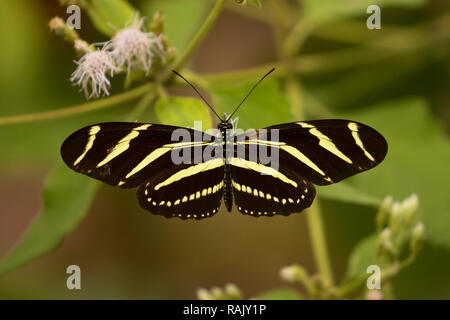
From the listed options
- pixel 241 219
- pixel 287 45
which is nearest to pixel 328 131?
pixel 287 45

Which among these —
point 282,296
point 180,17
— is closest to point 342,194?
point 282,296

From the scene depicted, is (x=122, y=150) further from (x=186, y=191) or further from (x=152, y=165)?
(x=186, y=191)

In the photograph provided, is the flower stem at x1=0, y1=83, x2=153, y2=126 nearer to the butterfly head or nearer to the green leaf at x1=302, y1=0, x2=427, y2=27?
the butterfly head

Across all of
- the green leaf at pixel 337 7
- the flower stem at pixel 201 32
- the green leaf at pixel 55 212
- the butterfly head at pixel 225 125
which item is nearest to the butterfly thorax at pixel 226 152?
the butterfly head at pixel 225 125

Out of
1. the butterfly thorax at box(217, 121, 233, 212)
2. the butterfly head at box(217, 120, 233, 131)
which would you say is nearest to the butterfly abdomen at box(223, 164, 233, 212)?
the butterfly thorax at box(217, 121, 233, 212)

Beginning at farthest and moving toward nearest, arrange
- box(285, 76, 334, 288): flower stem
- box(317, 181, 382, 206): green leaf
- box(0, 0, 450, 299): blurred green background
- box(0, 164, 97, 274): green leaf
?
box(0, 0, 450, 299): blurred green background, box(285, 76, 334, 288): flower stem, box(0, 164, 97, 274): green leaf, box(317, 181, 382, 206): green leaf

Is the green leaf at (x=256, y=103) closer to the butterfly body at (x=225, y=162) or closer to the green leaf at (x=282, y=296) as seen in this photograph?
the butterfly body at (x=225, y=162)

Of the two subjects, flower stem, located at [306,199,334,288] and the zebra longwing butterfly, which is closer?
the zebra longwing butterfly

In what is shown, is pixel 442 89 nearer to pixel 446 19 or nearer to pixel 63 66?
pixel 446 19
